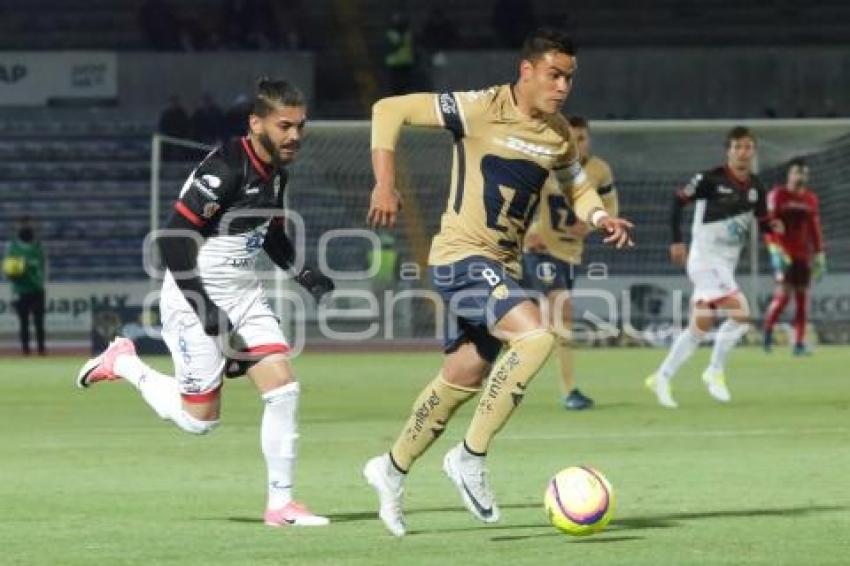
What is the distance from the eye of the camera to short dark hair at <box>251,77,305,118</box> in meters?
9.67

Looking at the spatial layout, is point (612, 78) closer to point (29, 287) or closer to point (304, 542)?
point (29, 287)

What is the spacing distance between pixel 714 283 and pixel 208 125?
17.4 m

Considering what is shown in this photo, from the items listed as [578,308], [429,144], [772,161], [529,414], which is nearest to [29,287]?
[429,144]

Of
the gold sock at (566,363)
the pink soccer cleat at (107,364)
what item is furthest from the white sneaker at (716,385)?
the pink soccer cleat at (107,364)

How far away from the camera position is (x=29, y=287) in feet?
94.8

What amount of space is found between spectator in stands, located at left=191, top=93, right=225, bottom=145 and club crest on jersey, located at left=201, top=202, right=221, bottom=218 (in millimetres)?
24677

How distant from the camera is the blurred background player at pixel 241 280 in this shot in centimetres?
967

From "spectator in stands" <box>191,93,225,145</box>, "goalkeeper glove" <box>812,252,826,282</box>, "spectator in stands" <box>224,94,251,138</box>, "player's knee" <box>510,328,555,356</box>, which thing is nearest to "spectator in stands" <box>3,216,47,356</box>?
"spectator in stands" <box>191,93,225,145</box>

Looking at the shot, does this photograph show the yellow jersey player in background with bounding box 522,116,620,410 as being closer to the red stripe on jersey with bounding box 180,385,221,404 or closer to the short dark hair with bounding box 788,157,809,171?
the red stripe on jersey with bounding box 180,385,221,404

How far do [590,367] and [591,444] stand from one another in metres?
10.1

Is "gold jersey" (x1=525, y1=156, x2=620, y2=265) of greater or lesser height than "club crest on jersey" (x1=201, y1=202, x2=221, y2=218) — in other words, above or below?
below

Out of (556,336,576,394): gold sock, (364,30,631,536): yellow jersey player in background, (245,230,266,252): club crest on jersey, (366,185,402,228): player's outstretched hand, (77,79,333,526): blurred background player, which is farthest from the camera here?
(556,336,576,394): gold sock

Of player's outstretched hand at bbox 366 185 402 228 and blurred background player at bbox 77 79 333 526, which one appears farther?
blurred background player at bbox 77 79 333 526

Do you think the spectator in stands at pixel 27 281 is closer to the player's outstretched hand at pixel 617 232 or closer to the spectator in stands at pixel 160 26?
the spectator in stands at pixel 160 26
